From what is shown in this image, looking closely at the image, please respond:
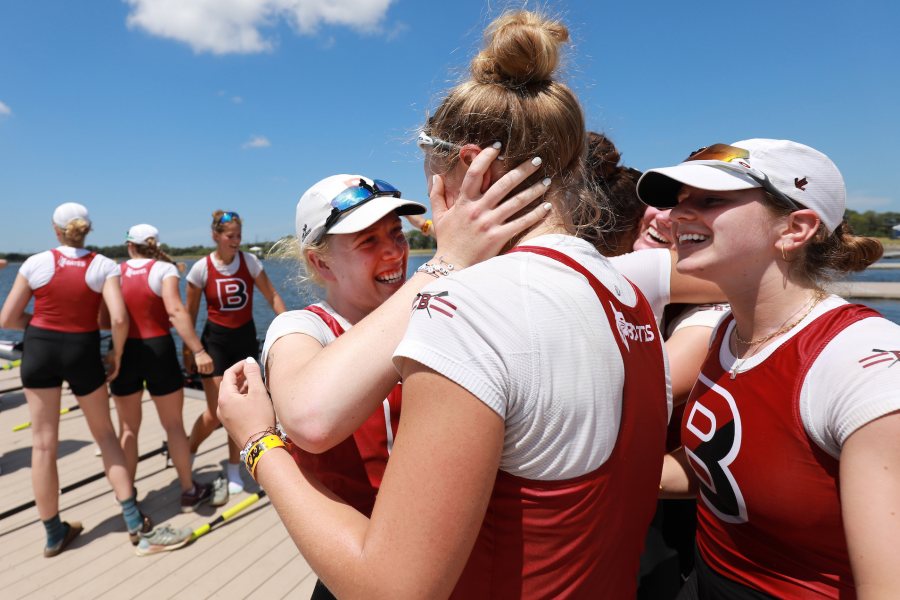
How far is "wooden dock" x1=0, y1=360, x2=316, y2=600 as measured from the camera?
2.96 m

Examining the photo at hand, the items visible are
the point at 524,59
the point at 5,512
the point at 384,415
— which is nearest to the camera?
the point at 524,59

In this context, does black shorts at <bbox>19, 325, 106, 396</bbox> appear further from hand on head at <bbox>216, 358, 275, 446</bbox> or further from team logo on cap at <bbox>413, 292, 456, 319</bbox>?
team logo on cap at <bbox>413, 292, 456, 319</bbox>

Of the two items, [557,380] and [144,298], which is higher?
[557,380]

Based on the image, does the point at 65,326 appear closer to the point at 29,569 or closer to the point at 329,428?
the point at 29,569

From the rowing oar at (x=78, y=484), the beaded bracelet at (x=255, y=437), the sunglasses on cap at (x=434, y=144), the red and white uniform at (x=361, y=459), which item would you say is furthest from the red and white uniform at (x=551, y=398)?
the rowing oar at (x=78, y=484)

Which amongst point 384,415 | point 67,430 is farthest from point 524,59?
point 67,430

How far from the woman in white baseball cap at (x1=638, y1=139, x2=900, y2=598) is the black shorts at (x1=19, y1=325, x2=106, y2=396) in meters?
3.76

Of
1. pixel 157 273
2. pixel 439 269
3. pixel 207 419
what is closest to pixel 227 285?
pixel 157 273

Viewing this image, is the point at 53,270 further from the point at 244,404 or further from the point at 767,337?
the point at 767,337

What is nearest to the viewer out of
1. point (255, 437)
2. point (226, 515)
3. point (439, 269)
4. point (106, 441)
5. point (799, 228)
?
point (439, 269)

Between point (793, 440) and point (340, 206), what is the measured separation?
4.45 feet

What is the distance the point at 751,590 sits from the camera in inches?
49.4

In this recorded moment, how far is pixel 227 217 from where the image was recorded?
4477mm

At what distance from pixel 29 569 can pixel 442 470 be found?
12.9ft
